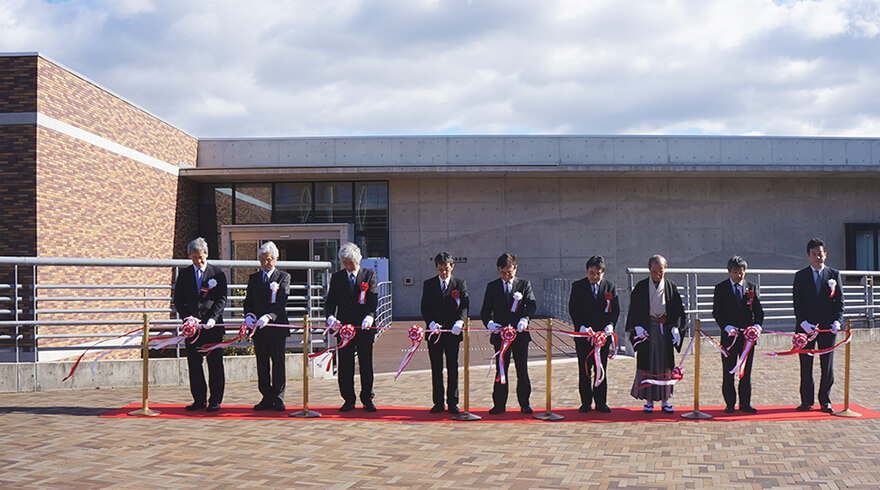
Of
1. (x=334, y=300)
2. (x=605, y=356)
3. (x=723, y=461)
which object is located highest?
(x=334, y=300)

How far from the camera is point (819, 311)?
752cm

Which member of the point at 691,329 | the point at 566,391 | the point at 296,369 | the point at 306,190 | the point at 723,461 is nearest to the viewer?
the point at 723,461

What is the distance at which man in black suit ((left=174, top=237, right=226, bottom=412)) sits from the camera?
7.42 metres

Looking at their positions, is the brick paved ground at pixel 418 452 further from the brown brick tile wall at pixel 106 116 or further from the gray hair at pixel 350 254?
the brown brick tile wall at pixel 106 116

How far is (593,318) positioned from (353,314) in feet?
8.54

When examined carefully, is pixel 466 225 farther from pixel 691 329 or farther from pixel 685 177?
pixel 691 329

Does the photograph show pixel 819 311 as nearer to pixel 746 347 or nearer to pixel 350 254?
pixel 746 347

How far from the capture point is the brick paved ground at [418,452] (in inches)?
195

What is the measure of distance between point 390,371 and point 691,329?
240 inches

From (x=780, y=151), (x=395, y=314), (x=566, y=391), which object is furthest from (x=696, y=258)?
(x=566, y=391)

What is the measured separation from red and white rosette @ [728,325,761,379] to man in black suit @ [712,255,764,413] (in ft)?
0.09

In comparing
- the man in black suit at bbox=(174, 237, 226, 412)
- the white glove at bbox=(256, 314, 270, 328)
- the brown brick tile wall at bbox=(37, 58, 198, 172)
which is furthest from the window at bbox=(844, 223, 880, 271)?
the brown brick tile wall at bbox=(37, 58, 198, 172)

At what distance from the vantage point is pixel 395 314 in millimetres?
19297

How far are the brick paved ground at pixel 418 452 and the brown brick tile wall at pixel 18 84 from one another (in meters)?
7.41
